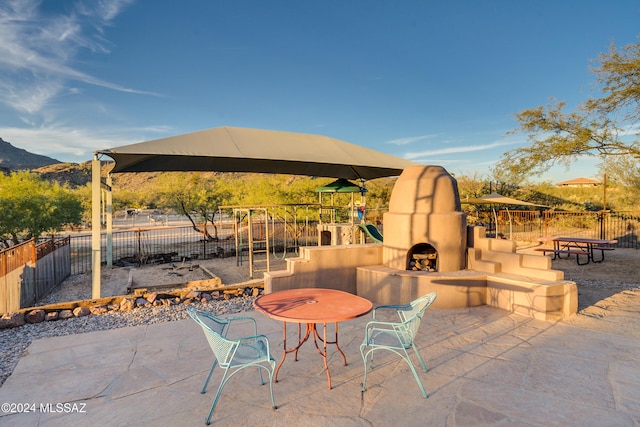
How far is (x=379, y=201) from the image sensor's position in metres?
29.9

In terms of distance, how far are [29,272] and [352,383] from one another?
22.5ft

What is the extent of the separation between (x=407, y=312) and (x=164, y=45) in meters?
13.2

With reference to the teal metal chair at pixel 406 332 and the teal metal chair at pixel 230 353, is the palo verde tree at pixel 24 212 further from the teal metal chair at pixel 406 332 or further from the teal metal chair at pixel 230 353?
the teal metal chair at pixel 406 332

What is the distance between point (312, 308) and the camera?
3184 millimetres

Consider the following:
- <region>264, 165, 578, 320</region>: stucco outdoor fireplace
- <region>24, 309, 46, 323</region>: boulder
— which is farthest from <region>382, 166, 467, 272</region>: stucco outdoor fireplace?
<region>24, 309, 46, 323</region>: boulder

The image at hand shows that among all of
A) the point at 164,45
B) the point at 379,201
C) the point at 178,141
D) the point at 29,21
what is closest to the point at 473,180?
the point at 379,201

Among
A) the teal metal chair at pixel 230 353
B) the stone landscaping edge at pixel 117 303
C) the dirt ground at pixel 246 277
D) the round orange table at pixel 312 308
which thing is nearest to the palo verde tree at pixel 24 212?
the dirt ground at pixel 246 277

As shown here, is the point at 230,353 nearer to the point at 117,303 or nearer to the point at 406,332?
the point at 406,332

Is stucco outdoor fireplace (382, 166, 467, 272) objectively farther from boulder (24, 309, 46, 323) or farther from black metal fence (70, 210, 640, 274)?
black metal fence (70, 210, 640, 274)

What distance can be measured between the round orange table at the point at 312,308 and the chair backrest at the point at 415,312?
0.36m

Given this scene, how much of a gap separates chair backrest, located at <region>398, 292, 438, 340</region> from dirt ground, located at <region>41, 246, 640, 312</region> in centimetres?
401

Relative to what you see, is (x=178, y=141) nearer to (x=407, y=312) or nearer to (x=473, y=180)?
(x=407, y=312)

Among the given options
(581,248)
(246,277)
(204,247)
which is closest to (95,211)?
(246,277)

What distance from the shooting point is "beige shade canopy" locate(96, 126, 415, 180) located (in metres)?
5.95
